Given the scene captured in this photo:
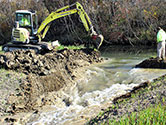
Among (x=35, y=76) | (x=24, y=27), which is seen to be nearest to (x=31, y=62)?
(x=35, y=76)

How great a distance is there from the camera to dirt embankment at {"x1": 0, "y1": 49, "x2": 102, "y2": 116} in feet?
23.3

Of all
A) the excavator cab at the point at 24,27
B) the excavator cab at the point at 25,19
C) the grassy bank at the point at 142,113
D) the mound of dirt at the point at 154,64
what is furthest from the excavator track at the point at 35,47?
the grassy bank at the point at 142,113

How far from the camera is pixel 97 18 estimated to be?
27719mm

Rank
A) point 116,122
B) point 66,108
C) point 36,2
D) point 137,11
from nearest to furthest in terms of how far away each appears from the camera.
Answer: point 116,122 < point 66,108 < point 137,11 < point 36,2

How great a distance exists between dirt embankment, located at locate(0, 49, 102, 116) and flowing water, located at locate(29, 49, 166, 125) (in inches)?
25.5

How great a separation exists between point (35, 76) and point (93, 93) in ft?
8.37

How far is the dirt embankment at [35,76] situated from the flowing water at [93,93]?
65cm

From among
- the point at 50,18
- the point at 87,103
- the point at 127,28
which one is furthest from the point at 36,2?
the point at 87,103

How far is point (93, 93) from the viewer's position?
27.7 feet

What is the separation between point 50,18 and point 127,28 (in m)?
13.3

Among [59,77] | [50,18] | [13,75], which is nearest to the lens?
[13,75]

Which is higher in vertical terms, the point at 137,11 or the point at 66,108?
the point at 137,11

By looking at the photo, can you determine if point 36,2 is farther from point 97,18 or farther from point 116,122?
point 116,122

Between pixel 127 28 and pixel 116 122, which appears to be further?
pixel 127 28
